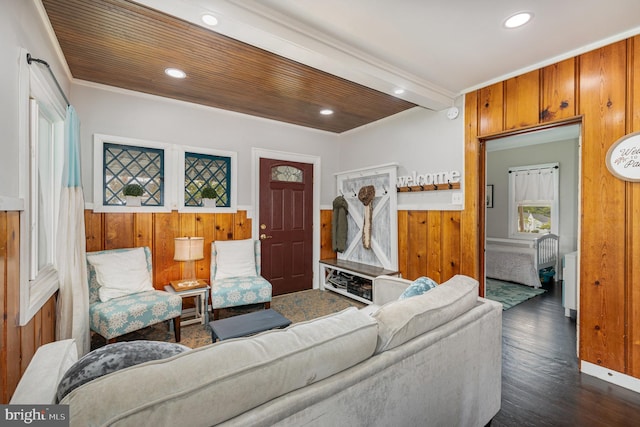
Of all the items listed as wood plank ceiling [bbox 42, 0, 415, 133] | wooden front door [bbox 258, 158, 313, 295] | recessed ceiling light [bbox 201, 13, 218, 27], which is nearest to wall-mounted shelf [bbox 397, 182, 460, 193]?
wood plank ceiling [bbox 42, 0, 415, 133]

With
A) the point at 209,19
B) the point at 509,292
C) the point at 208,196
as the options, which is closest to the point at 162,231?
the point at 208,196

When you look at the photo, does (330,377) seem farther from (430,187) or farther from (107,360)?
(430,187)

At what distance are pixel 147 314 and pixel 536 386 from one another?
316cm

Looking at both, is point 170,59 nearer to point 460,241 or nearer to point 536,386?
point 460,241

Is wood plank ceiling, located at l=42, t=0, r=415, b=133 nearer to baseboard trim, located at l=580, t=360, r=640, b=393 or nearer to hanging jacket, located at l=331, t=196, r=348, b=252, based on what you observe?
hanging jacket, located at l=331, t=196, r=348, b=252

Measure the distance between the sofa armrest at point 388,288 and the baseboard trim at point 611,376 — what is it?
155 cm

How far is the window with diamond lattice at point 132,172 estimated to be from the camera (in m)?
3.07

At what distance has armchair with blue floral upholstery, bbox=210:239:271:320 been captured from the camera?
304cm

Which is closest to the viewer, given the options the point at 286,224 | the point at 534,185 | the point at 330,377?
the point at 330,377

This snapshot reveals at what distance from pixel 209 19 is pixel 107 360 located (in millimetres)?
1918

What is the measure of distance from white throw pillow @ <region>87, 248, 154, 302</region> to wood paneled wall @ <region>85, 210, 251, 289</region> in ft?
0.88

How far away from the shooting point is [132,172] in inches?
126

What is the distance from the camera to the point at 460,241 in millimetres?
3135

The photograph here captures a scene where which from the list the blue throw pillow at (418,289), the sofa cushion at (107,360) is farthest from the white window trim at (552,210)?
the sofa cushion at (107,360)
